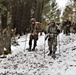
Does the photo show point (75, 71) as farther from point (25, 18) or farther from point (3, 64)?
point (25, 18)

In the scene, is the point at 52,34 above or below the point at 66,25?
below

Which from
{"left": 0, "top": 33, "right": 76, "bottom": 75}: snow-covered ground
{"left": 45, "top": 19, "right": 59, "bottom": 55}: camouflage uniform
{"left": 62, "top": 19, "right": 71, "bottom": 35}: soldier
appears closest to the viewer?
{"left": 0, "top": 33, "right": 76, "bottom": 75}: snow-covered ground

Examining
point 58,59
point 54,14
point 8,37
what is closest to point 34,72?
point 58,59

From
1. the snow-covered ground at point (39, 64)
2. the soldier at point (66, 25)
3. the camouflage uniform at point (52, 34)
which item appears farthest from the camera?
the soldier at point (66, 25)

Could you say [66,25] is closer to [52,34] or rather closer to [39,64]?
[52,34]

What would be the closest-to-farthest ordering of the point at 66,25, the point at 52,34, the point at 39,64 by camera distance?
1. the point at 39,64
2. the point at 52,34
3. the point at 66,25

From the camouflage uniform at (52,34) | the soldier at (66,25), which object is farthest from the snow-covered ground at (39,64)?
the soldier at (66,25)

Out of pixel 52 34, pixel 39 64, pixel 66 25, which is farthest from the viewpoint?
pixel 66 25

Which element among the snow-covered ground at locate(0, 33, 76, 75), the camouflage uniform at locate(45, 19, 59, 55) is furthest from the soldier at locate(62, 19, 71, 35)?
the camouflage uniform at locate(45, 19, 59, 55)

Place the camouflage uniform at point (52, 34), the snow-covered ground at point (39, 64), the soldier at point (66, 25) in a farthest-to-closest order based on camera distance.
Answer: the soldier at point (66, 25), the camouflage uniform at point (52, 34), the snow-covered ground at point (39, 64)

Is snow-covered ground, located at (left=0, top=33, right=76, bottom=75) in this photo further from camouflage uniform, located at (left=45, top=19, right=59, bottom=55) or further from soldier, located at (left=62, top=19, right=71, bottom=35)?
soldier, located at (left=62, top=19, right=71, bottom=35)

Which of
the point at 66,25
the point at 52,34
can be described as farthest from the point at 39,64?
the point at 66,25

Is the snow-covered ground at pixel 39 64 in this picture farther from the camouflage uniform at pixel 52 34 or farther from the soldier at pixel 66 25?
the soldier at pixel 66 25

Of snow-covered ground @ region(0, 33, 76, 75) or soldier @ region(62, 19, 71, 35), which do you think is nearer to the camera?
snow-covered ground @ region(0, 33, 76, 75)
